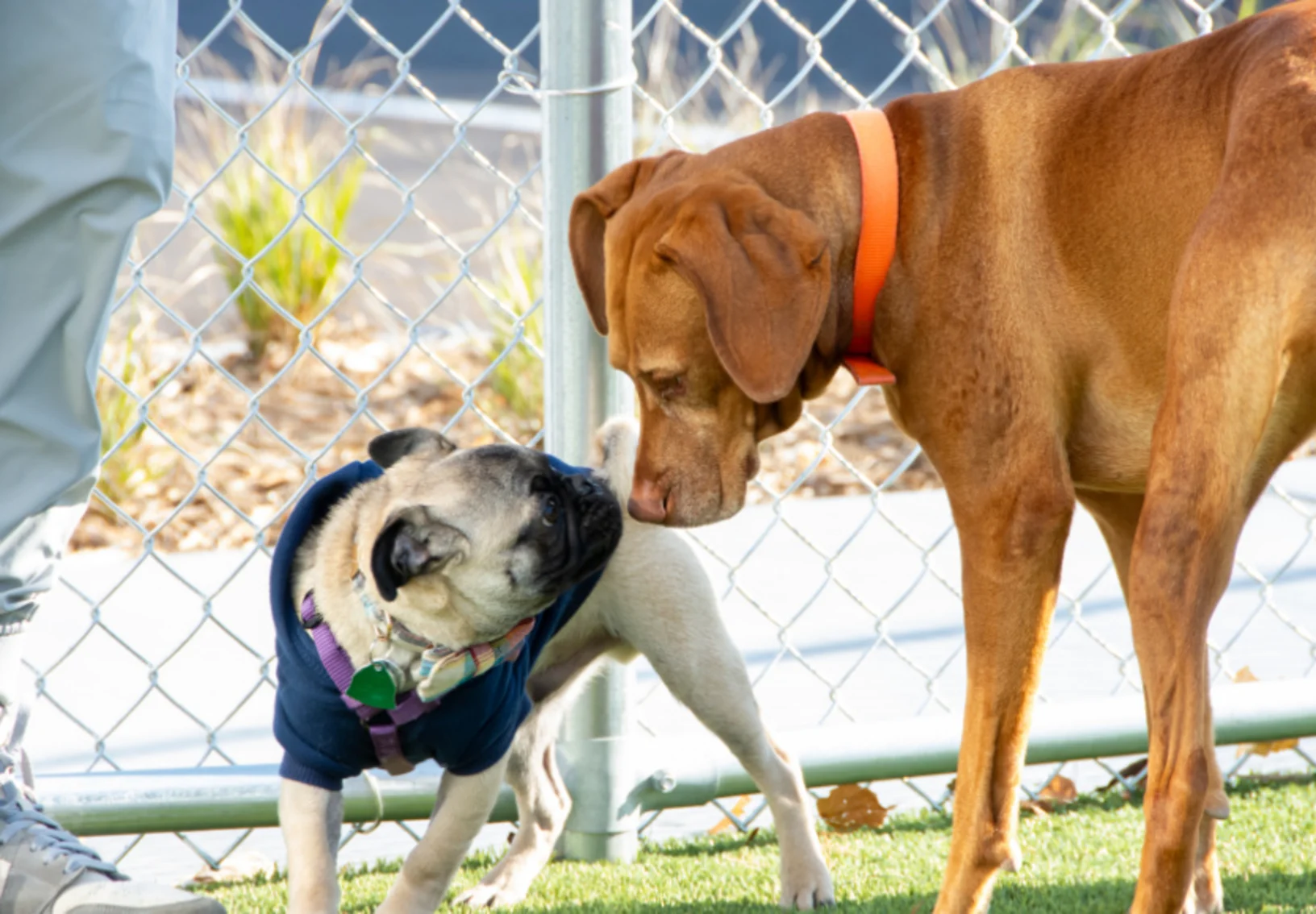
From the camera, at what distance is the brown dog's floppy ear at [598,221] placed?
2764mm

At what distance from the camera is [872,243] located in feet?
8.14

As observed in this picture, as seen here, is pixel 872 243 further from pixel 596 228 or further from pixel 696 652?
pixel 696 652

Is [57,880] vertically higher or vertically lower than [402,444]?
lower

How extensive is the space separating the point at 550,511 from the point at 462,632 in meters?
0.26

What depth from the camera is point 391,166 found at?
12.8 m

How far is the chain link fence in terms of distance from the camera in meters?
3.56

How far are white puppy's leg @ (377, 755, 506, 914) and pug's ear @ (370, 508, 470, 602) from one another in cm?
38

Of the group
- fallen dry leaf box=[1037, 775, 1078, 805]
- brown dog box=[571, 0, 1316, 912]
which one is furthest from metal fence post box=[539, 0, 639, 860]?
fallen dry leaf box=[1037, 775, 1078, 805]

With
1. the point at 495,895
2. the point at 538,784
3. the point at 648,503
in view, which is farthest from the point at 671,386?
the point at 495,895

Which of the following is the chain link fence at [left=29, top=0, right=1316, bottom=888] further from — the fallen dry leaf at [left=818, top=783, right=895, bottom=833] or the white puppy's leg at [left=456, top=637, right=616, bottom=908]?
the white puppy's leg at [left=456, top=637, right=616, bottom=908]

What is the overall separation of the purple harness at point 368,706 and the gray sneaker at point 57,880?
38 centimetres

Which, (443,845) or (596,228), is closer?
(443,845)

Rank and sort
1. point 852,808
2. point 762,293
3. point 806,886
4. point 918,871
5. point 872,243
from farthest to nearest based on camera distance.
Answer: point 852,808 < point 918,871 < point 806,886 < point 872,243 < point 762,293

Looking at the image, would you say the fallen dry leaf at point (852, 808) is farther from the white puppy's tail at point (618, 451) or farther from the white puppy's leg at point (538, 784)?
the white puppy's tail at point (618, 451)
